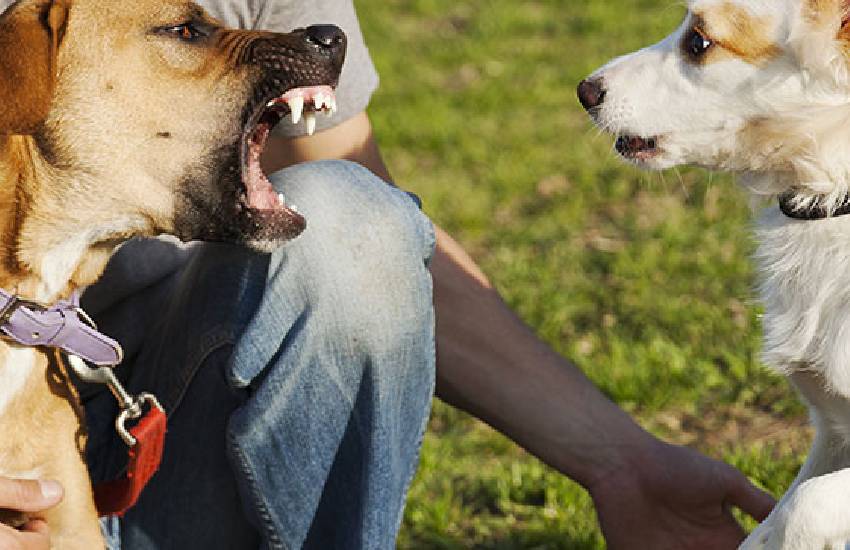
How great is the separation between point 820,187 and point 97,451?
1650 mm

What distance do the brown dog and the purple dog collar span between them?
0.26 feet

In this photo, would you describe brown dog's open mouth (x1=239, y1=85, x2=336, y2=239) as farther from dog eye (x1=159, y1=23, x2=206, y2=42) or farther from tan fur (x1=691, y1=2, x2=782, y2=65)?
tan fur (x1=691, y1=2, x2=782, y2=65)

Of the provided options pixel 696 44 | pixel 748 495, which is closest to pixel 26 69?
pixel 696 44

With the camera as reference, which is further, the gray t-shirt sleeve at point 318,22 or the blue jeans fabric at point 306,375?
the gray t-shirt sleeve at point 318,22

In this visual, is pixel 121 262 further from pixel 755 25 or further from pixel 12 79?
pixel 755 25

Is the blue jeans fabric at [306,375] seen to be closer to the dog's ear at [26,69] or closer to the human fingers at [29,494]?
the human fingers at [29,494]

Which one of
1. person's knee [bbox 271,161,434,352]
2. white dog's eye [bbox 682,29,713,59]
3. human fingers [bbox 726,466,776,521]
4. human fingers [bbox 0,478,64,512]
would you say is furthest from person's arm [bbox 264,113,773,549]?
human fingers [bbox 0,478,64,512]

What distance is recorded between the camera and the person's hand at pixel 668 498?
3.06 meters

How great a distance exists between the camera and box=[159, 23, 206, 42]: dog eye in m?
2.72

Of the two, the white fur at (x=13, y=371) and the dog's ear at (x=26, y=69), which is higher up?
the dog's ear at (x=26, y=69)

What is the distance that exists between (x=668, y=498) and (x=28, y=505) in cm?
137

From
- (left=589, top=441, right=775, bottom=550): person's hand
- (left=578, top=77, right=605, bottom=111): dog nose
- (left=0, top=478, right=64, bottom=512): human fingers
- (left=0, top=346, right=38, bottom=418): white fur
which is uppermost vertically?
(left=578, top=77, right=605, bottom=111): dog nose

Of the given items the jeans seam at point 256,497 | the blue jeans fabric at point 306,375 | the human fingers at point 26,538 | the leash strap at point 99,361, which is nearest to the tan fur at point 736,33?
the blue jeans fabric at point 306,375

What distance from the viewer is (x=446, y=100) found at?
698 centimetres
